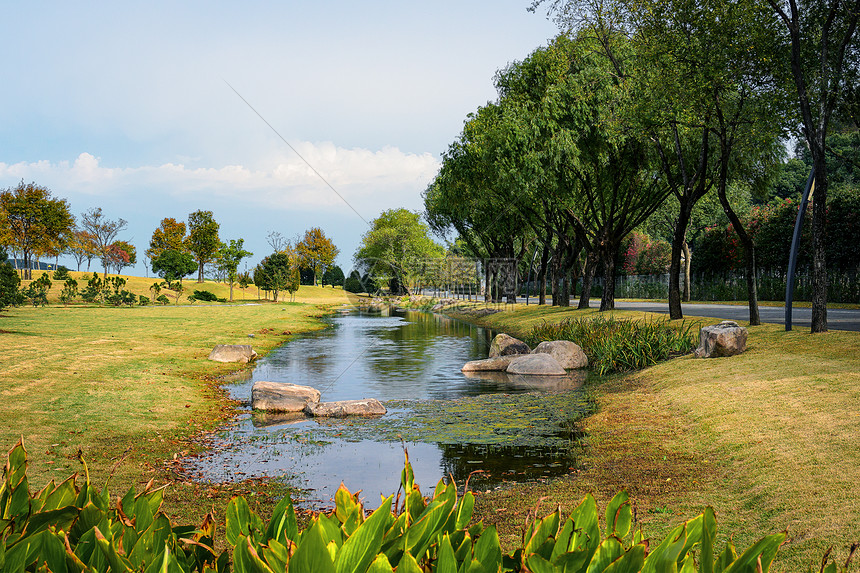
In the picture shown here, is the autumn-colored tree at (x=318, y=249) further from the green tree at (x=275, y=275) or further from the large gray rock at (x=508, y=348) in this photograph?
the large gray rock at (x=508, y=348)

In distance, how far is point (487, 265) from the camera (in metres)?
56.5

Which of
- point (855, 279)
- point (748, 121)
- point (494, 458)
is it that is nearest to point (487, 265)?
point (855, 279)

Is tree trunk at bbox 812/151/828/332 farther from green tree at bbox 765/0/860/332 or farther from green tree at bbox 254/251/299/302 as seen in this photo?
green tree at bbox 254/251/299/302

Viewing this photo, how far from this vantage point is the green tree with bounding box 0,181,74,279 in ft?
188

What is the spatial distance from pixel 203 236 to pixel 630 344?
244 ft

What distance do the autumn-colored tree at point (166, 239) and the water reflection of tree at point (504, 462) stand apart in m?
91.8

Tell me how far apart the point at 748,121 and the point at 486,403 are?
11190 mm

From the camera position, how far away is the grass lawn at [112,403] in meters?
8.24

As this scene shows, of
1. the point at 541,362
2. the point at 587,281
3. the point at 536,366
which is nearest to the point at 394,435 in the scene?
the point at 536,366

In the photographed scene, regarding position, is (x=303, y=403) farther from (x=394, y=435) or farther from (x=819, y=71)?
(x=819, y=71)

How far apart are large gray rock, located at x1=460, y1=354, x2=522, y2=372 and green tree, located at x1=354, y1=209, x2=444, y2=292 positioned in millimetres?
64930

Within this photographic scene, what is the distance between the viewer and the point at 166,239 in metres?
94.1

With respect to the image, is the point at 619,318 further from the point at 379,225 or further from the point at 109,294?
the point at 379,225

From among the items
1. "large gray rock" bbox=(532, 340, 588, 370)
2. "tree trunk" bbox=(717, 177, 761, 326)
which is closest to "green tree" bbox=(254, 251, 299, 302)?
"large gray rock" bbox=(532, 340, 588, 370)
